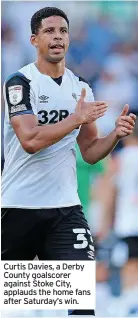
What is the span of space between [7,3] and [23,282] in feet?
4.89

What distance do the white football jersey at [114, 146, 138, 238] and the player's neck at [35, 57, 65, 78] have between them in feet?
1.91

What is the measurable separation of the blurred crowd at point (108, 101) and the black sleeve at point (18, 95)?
21 cm

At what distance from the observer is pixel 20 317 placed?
3621mm

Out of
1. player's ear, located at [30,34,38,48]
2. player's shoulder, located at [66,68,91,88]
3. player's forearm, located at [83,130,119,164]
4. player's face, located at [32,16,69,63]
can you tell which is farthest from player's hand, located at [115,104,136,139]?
player's ear, located at [30,34,38,48]

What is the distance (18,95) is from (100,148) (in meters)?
0.51

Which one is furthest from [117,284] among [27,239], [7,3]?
[7,3]

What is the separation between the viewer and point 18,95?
3.38m

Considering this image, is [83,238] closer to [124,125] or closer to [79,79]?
[124,125]

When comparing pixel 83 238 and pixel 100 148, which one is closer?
pixel 83 238

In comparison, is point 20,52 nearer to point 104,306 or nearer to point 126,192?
point 126,192

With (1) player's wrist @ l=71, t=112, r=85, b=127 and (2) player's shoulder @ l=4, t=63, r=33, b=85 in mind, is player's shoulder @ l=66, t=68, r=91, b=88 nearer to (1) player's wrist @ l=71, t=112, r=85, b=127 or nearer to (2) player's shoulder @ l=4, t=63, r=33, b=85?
(2) player's shoulder @ l=4, t=63, r=33, b=85

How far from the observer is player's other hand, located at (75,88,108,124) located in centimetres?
322
